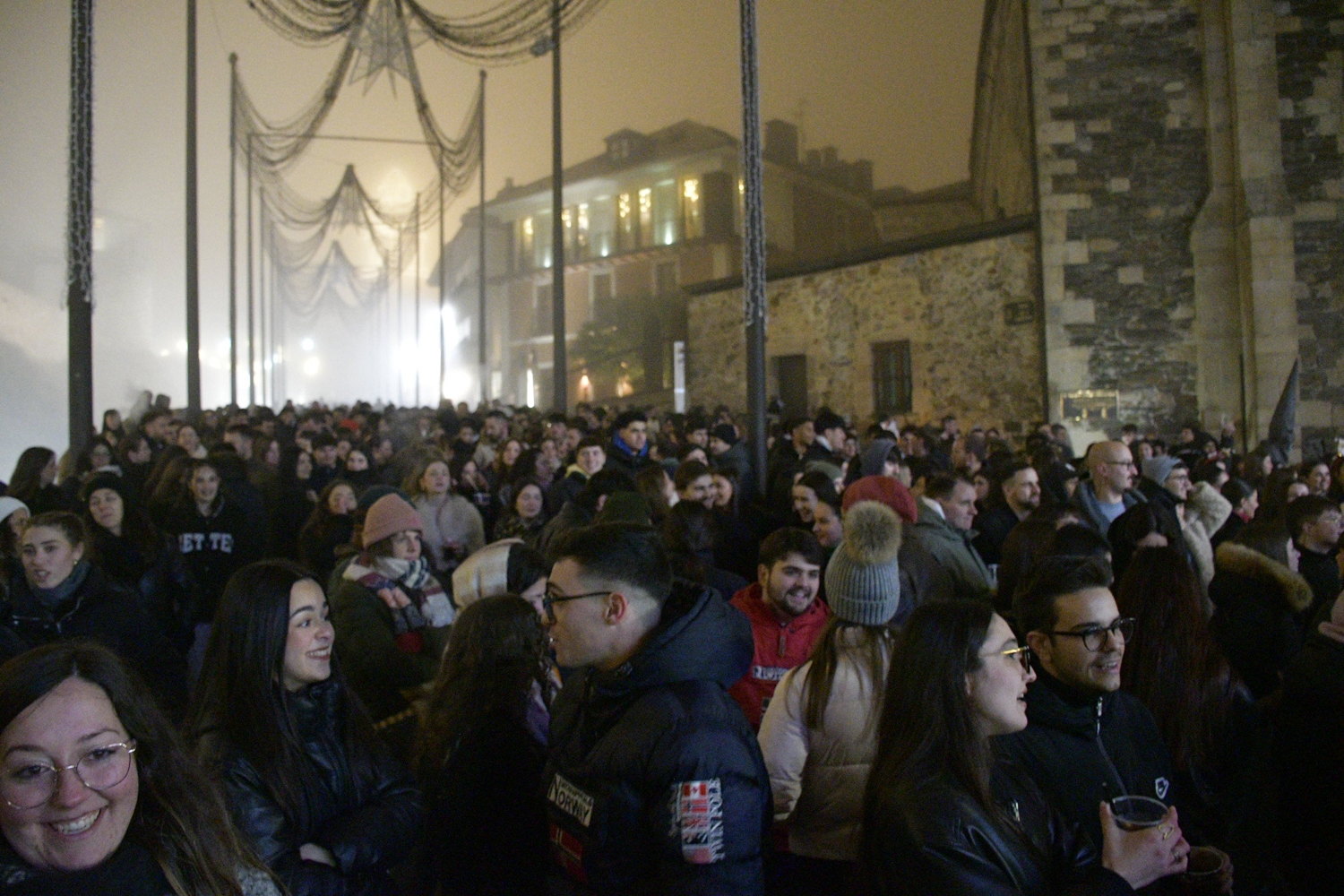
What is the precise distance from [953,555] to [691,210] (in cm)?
4562

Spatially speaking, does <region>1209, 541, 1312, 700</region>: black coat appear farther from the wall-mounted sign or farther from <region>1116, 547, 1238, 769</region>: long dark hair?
the wall-mounted sign

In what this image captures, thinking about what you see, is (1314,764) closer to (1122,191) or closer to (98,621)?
(98,621)

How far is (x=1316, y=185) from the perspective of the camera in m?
17.1

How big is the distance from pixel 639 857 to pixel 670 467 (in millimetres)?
6349

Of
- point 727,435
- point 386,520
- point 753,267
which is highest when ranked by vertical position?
point 753,267

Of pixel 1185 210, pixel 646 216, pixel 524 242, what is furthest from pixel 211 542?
pixel 524 242

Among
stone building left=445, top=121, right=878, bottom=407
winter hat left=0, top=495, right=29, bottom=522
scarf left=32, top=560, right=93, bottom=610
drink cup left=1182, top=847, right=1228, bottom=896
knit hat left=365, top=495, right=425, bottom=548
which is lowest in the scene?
drink cup left=1182, top=847, right=1228, bottom=896

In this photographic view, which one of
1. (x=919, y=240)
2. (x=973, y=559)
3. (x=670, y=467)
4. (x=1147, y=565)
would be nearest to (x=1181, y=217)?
(x=919, y=240)

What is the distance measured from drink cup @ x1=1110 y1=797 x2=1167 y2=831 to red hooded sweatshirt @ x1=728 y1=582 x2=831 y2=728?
4.89 ft

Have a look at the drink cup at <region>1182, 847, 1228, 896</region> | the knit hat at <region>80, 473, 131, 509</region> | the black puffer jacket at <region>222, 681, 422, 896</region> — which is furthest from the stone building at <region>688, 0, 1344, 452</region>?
the black puffer jacket at <region>222, 681, 422, 896</region>

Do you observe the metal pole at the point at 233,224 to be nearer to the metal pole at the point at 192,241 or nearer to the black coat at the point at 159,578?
the metal pole at the point at 192,241

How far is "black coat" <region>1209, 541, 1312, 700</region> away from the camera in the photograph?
398 cm

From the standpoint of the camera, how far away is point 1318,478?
764cm

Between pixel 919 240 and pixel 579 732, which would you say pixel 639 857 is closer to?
pixel 579 732
